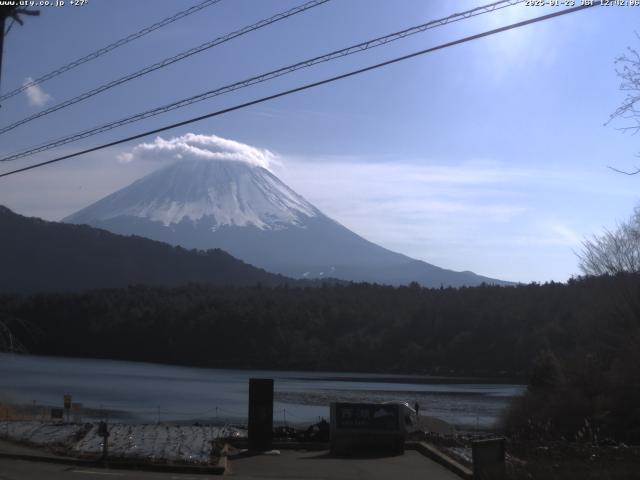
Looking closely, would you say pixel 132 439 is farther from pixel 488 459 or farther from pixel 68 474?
pixel 488 459

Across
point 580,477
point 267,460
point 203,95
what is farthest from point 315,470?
point 203,95

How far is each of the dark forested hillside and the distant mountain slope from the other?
1381 inches

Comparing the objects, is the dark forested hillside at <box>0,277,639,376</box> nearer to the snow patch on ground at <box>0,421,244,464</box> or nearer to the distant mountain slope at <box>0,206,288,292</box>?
the distant mountain slope at <box>0,206,288,292</box>

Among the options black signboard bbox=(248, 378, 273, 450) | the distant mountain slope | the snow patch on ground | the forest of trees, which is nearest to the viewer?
the snow patch on ground

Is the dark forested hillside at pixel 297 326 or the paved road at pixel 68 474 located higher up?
the dark forested hillside at pixel 297 326

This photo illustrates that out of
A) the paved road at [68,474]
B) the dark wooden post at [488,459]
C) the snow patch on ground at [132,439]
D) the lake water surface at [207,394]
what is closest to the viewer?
the dark wooden post at [488,459]

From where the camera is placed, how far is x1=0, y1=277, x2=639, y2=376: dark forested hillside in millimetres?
96250

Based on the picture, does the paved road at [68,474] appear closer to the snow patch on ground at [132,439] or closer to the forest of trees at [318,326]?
the snow patch on ground at [132,439]

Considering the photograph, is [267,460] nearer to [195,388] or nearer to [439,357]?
[195,388]

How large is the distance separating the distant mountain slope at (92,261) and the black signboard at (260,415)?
141m

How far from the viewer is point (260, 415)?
19.0 metres

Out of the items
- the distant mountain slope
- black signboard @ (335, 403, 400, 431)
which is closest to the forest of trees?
the distant mountain slope

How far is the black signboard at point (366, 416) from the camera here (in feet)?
62.6

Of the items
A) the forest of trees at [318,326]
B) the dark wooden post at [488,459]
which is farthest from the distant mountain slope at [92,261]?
the dark wooden post at [488,459]
